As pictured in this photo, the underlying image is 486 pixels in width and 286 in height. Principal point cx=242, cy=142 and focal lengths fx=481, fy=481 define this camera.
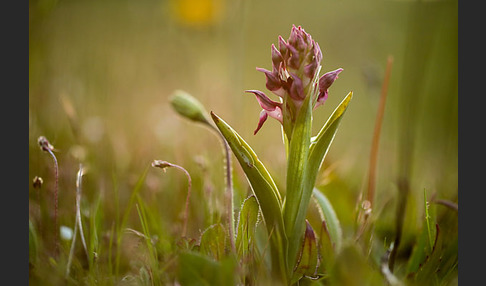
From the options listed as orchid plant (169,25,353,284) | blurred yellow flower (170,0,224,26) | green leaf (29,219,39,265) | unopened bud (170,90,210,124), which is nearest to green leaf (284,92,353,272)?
orchid plant (169,25,353,284)

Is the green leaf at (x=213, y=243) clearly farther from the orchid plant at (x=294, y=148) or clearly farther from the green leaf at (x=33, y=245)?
the green leaf at (x=33, y=245)

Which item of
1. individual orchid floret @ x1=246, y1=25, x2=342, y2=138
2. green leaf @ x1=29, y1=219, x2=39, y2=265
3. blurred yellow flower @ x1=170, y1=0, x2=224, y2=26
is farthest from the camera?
blurred yellow flower @ x1=170, y1=0, x2=224, y2=26

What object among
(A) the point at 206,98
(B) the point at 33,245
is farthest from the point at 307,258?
(A) the point at 206,98

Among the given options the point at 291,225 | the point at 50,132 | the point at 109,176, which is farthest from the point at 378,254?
the point at 50,132

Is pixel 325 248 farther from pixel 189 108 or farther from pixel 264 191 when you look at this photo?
pixel 189 108

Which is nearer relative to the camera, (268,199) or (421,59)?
(268,199)

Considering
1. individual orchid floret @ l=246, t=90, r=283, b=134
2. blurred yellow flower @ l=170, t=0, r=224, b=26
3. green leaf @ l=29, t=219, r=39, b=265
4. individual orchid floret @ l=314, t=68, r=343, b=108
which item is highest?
blurred yellow flower @ l=170, t=0, r=224, b=26

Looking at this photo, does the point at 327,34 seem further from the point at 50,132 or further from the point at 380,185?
the point at 50,132

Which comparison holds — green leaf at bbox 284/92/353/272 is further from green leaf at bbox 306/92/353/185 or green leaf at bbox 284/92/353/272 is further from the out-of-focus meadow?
the out-of-focus meadow
